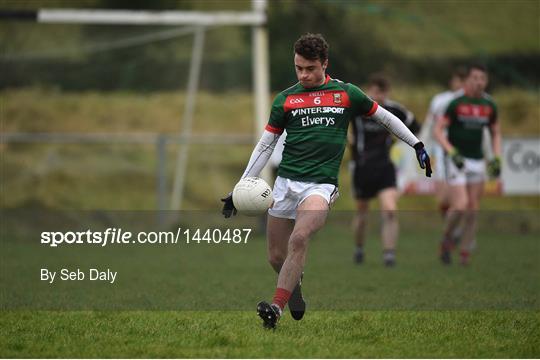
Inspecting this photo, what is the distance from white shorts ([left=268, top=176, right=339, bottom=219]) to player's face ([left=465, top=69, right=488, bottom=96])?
6043 mm

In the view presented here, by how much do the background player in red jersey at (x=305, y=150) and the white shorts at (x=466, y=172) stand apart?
19.0ft

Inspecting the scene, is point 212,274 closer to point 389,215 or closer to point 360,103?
point 389,215

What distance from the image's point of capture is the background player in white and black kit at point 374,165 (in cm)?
Answer: 1362

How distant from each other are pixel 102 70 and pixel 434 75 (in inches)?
354

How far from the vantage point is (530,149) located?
19.6m

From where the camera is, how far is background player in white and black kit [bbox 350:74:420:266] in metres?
13.6

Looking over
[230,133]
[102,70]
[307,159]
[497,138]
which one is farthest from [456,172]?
[230,133]

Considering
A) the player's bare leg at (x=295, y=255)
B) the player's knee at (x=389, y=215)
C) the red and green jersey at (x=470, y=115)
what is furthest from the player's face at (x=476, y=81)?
the player's bare leg at (x=295, y=255)

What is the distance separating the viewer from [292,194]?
25.6ft

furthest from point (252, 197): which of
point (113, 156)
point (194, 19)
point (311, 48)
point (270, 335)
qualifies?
point (113, 156)

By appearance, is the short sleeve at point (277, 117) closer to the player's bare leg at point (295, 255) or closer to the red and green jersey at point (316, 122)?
the red and green jersey at point (316, 122)

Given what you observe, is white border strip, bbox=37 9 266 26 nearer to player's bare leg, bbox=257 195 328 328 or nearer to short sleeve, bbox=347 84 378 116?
short sleeve, bbox=347 84 378 116

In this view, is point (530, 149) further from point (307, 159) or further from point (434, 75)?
point (307, 159)

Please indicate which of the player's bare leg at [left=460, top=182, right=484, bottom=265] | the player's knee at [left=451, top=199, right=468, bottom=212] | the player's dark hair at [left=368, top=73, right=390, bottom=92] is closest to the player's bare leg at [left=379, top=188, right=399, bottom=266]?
the player's knee at [left=451, top=199, right=468, bottom=212]
